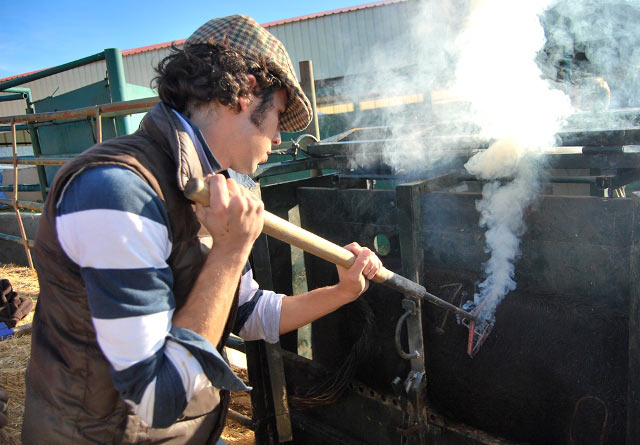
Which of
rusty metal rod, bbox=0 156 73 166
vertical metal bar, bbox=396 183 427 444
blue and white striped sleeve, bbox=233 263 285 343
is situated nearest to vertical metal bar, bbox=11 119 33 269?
rusty metal rod, bbox=0 156 73 166

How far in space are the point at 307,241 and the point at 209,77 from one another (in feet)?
1.93

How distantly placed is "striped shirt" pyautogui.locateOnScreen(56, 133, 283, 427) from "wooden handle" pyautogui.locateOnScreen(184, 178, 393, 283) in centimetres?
11

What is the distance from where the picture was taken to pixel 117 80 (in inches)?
214

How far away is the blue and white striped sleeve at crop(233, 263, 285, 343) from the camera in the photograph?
192 centimetres

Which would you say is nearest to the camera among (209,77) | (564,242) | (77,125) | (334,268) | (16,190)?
(209,77)

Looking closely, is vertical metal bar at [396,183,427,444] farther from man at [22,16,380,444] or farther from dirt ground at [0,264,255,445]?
dirt ground at [0,264,255,445]

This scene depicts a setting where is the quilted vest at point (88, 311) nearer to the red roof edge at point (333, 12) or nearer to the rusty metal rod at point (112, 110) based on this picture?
the rusty metal rod at point (112, 110)

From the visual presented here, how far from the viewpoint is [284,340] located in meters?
3.11

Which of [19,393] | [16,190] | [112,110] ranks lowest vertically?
[19,393]

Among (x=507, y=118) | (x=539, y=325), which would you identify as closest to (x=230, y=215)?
(x=539, y=325)

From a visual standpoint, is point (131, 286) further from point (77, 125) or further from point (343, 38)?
point (343, 38)

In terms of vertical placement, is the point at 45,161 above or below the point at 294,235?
above

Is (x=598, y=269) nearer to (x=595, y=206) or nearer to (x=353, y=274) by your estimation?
(x=595, y=206)

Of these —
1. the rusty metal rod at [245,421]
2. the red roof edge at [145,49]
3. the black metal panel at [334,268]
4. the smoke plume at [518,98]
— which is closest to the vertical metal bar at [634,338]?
the smoke plume at [518,98]
